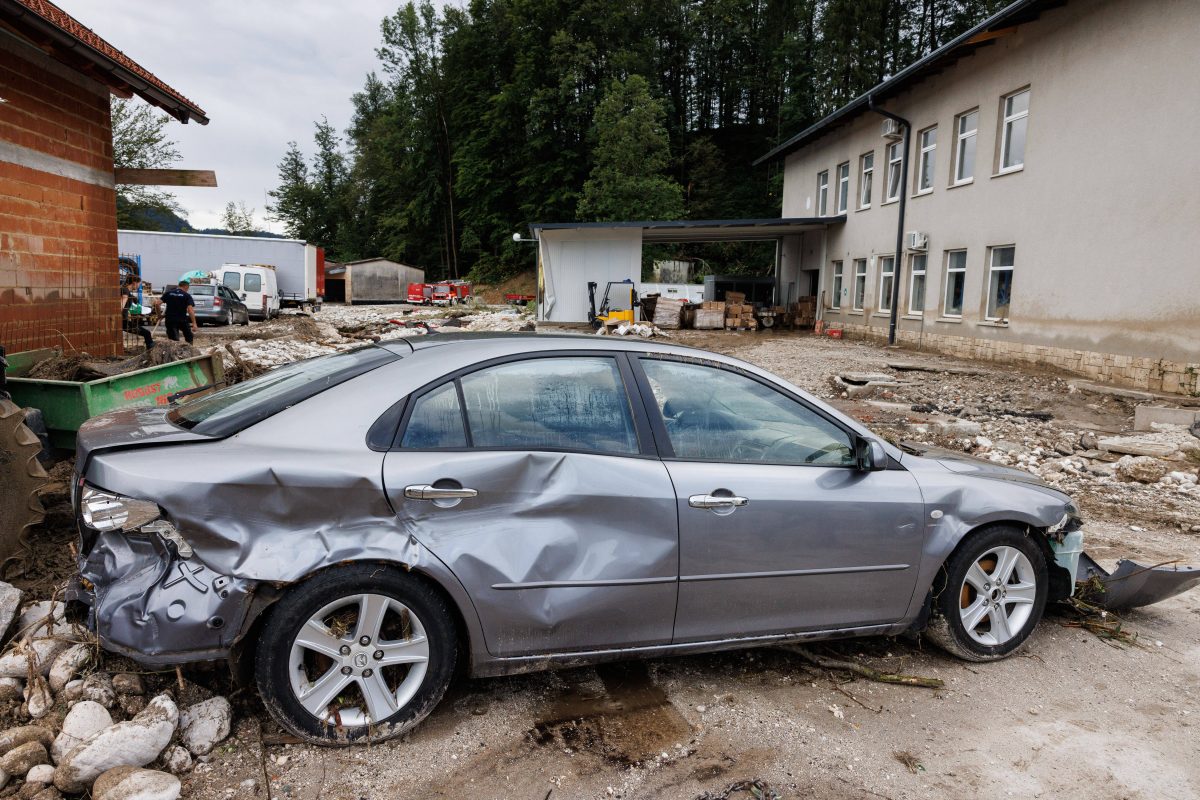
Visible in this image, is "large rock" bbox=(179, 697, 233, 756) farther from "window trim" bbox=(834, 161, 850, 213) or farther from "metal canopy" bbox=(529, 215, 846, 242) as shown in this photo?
"window trim" bbox=(834, 161, 850, 213)

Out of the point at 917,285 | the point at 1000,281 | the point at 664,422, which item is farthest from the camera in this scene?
the point at 917,285

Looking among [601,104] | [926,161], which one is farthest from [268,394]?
[601,104]

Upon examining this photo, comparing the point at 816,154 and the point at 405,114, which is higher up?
the point at 405,114

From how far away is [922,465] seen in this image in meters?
3.60

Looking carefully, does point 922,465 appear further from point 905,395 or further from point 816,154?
point 816,154

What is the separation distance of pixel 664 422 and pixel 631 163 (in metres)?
43.3

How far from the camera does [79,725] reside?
273 centimetres

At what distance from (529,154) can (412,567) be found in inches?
2181

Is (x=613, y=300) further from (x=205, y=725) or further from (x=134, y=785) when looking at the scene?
(x=134, y=785)

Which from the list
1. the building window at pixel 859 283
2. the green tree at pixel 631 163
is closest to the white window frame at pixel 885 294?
the building window at pixel 859 283

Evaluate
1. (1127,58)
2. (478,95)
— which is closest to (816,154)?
(1127,58)

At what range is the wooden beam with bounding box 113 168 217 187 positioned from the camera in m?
10.5

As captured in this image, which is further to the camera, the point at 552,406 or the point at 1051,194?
the point at 1051,194

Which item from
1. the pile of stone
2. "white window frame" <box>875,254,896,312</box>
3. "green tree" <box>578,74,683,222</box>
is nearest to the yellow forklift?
"white window frame" <box>875,254,896,312</box>
